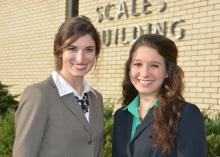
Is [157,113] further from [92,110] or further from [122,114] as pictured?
[92,110]

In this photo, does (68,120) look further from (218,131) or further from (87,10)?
(87,10)

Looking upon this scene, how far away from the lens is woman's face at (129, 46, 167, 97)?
2.80 meters

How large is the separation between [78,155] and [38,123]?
1.25 feet

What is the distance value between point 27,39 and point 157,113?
343 inches

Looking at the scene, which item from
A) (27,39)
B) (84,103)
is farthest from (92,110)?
(27,39)

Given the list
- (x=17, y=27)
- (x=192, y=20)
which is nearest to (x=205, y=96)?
(x=192, y=20)

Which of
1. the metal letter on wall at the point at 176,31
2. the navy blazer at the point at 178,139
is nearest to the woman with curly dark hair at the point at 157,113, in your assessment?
the navy blazer at the point at 178,139

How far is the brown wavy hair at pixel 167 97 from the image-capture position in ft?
8.46

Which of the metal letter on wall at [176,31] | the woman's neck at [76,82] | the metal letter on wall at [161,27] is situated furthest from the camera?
the metal letter on wall at [161,27]

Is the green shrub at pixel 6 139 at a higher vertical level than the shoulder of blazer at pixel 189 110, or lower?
lower

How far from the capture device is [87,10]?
28.9 ft

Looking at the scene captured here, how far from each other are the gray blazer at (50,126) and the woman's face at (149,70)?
480 mm

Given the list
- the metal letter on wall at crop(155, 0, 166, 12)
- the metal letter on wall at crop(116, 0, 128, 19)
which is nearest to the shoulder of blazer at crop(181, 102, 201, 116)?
the metal letter on wall at crop(155, 0, 166, 12)

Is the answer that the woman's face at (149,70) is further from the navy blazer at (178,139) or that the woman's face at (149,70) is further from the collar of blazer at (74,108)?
the collar of blazer at (74,108)
